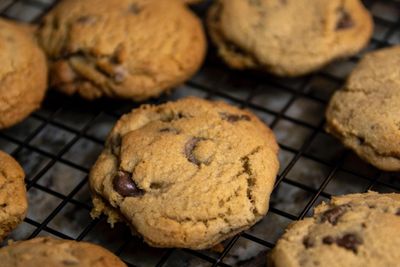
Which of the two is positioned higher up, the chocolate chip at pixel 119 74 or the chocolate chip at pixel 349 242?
the chocolate chip at pixel 119 74

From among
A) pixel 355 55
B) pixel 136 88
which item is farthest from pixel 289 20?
pixel 136 88

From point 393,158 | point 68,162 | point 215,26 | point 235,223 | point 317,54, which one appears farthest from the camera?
point 215,26

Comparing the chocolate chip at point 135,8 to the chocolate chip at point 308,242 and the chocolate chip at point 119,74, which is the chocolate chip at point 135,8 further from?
the chocolate chip at point 308,242

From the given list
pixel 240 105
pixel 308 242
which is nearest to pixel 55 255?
pixel 308 242

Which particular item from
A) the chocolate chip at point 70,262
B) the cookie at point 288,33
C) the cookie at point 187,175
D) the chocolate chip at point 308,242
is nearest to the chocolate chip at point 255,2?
the cookie at point 288,33

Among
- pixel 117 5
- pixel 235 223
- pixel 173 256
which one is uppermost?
pixel 117 5

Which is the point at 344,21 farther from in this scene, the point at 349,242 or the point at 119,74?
the point at 349,242

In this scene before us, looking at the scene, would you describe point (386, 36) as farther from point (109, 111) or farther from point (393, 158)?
point (109, 111)
